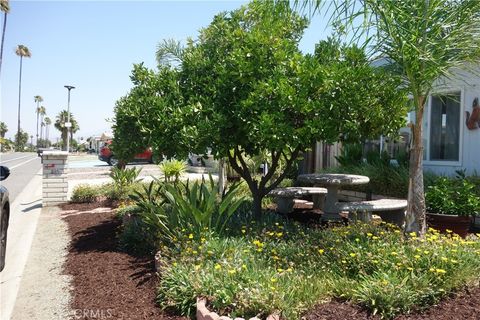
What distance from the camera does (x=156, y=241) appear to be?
581cm

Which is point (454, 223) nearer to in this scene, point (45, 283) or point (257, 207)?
point (257, 207)

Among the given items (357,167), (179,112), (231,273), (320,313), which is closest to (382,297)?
(320,313)

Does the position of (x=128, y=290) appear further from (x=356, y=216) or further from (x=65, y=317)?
(x=356, y=216)

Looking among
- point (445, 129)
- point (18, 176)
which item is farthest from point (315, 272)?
point (18, 176)

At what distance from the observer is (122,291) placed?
4504 mm

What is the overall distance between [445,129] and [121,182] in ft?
27.9

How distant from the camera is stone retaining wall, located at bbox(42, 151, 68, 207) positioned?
11414 millimetres

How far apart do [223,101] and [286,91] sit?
1.18m

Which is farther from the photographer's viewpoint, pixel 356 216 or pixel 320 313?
pixel 356 216

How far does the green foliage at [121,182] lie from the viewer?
→ 11512 millimetres

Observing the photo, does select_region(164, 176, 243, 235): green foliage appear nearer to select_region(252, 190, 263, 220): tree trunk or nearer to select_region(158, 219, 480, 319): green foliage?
select_region(158, 219, 480, 319): green foliage

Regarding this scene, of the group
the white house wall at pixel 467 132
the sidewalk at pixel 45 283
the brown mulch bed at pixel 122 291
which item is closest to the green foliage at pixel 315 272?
the brown mulch bed at pixel 122 291

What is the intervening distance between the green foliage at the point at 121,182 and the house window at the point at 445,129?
8017 millimetres

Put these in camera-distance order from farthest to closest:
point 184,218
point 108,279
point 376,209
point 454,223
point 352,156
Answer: point 352,156 < point 454,223 < point 376,209 < point 184,218 < point 108,279
